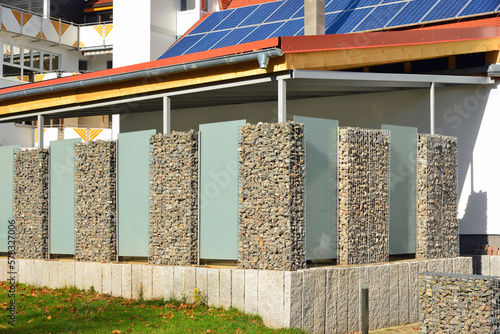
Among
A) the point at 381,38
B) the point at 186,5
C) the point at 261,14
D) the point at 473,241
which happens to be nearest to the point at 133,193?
the point at 381,38

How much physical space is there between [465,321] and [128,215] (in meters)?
7.10

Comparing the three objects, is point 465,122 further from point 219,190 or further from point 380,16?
point 219,190

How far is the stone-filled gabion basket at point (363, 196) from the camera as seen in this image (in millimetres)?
12781

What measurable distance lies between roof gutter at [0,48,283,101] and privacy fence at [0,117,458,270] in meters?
1.13

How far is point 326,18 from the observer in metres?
19.4

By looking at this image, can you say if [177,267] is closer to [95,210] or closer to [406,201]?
[95,210]

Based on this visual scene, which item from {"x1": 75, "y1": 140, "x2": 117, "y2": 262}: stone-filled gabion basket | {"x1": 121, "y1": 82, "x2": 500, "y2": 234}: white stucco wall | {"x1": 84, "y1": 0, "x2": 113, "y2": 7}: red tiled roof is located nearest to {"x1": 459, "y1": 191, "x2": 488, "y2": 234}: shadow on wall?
{"x1": 121, "y1": 82, "x2": 500, "y2": 234}: white stucco wall

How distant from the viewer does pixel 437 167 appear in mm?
14344

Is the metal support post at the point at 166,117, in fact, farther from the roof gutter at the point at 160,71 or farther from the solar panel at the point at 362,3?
the solar panel at the point at 362,3

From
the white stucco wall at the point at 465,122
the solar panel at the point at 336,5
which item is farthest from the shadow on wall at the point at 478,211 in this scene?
the solar panel at the point at 336,5

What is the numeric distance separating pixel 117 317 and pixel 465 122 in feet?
27.8

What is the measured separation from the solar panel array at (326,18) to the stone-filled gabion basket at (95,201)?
19.5ft

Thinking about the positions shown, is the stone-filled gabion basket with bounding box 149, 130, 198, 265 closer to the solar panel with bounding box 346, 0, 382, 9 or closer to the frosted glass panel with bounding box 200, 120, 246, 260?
the frosted glass panel with bounding box 200, 120, 246, 260

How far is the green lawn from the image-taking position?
11.1 meters
